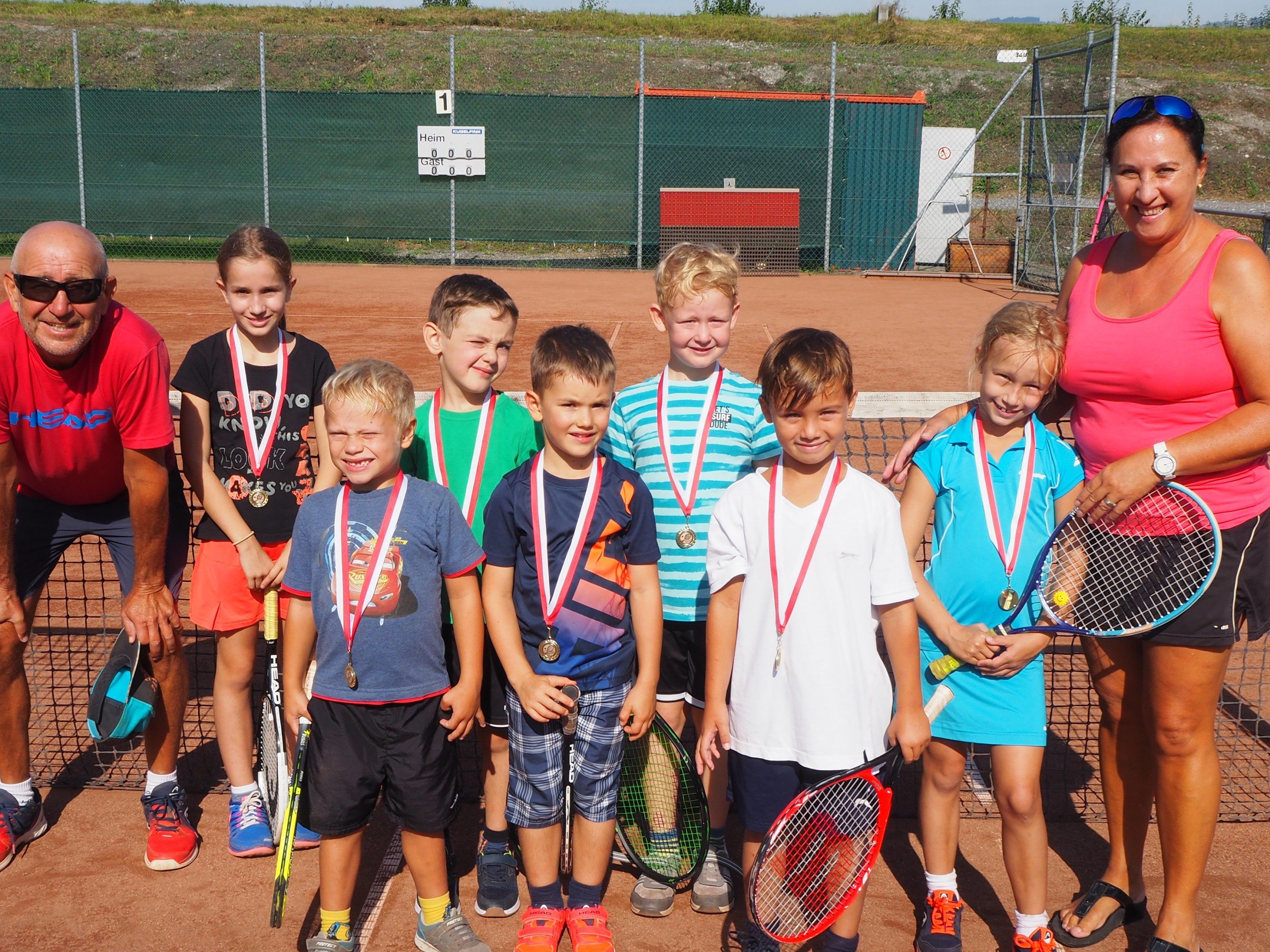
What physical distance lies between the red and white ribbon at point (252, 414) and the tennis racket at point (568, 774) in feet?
4.33

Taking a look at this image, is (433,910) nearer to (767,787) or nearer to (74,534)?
(767,787)

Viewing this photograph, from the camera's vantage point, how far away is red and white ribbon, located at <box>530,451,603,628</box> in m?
3.00

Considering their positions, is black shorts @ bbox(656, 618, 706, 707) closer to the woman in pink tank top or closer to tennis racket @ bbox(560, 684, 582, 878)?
tennis racket @ bbox(560, 684, 582, 878)

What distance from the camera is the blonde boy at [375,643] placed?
2.97 m

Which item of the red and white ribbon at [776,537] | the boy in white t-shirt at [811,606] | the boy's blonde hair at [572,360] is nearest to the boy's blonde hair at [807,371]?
the boy in white t-shirt at [811,606]

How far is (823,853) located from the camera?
273 cm

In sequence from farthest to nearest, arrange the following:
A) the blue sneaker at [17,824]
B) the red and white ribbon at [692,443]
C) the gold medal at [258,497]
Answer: the gold medal at [258,497], the blue sneaker at [17,824], the red and white ribbon at [692,443]

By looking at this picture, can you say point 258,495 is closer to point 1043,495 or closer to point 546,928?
point 546,928

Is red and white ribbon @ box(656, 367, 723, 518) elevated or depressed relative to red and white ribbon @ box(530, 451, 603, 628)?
elevated

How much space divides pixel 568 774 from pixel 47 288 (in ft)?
6.77

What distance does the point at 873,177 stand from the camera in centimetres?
2144

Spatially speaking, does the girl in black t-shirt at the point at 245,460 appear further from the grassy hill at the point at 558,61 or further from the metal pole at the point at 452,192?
the grassy hill at the point at 558,61

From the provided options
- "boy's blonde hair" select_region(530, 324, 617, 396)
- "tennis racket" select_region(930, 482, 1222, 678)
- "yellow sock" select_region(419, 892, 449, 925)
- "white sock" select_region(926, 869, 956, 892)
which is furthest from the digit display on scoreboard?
"white sock" select_region(926, 869, 956, 892)

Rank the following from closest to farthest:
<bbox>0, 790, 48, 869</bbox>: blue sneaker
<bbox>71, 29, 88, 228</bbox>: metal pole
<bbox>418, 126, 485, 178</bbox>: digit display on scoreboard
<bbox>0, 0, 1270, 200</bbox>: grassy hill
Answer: <bbox>0, 790, 48, 869</bbox>: blue sneaker
<bbox>71, 29, 88, 228</bbox>: metal pole
<bbox>418, 126, 485, 178</bbox>: digit display on scoreboard
<bbox>0, 0, 1270, 200</bbox>: grassy hill
